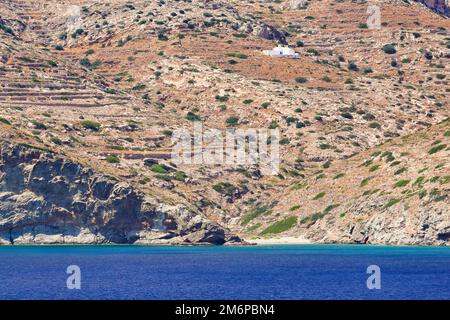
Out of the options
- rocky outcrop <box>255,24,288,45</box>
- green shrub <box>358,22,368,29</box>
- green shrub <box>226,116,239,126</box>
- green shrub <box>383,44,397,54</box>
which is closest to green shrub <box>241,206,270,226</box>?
green shrub <box>226,116,239,126</box>

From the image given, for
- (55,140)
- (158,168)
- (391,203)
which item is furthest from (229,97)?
(391,203)

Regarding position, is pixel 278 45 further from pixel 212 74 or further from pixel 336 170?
pixel 336 170

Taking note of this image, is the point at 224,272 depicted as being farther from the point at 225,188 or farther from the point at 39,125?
the point at 39,125

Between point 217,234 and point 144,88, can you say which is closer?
point 217,234

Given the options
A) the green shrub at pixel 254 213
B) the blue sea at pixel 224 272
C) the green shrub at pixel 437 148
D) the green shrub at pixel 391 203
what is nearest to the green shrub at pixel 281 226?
the green shrub at pixel 254 213

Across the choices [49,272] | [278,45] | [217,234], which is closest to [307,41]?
[278,45]

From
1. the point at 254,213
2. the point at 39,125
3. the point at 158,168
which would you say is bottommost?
the point at 254,213

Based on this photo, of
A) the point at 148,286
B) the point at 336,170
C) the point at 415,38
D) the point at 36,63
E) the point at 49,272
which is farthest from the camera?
the point at 415,38
